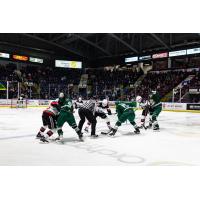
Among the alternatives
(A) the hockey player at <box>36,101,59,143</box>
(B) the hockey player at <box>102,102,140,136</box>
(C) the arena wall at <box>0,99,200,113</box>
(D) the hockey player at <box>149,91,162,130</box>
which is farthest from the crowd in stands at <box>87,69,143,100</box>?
(A) the hockey player at <box>36,101,59,143</box>

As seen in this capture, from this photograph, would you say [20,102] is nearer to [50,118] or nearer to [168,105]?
[168,105]

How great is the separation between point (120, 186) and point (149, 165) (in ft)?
2.73

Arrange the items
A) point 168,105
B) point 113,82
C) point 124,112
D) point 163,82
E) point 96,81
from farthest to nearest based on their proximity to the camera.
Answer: point 96,81 < point 113,82 < point 163,82 < point 168,105 < point 124,112

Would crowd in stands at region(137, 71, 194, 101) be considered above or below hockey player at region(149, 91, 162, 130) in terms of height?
above

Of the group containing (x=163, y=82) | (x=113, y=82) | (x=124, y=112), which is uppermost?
(x=113, y=82)

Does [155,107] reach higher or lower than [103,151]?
higher

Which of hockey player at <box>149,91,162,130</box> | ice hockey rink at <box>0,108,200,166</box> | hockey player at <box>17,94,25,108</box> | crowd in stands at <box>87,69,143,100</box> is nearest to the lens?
ice hockey rink at <box>0,108,200,166</box>

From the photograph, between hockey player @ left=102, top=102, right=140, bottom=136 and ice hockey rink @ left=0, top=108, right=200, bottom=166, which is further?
hockey player @ left=102, top=102, right=140, bottom=136

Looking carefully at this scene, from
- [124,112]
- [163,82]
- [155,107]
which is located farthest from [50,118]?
[163,82]

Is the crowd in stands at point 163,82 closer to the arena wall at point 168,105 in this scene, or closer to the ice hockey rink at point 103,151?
the arena wall at point 168,105

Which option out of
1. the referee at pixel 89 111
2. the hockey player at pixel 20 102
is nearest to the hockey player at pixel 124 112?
the referee at pixel 89 111

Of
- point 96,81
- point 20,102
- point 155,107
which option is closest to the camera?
point 155,107

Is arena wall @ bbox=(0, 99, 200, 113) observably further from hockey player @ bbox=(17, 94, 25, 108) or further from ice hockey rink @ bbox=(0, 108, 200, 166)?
ice hockey rink @ bbox=(0, 108, 200, 166)

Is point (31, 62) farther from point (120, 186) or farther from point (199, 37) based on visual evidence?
point (120, 186)
